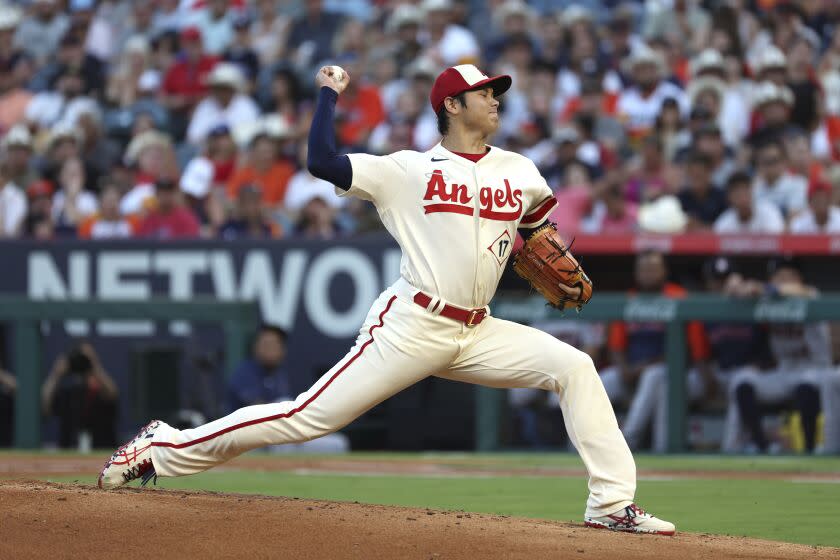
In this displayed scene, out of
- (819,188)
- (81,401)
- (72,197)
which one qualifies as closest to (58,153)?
(72,197)

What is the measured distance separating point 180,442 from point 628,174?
7270mm

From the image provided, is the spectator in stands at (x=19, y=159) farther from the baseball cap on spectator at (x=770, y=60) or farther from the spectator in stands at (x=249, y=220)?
the baseball cap on spectator at (x=770, y=60)

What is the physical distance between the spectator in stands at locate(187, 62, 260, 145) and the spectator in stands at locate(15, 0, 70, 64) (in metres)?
3.27

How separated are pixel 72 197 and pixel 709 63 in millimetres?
6097

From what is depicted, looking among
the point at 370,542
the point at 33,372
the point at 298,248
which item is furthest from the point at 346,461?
the point at 370,542

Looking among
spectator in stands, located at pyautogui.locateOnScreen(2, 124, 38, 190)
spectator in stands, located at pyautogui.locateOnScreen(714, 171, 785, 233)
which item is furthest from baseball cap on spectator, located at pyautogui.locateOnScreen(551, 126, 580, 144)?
spectator in stands, located at pyautogui.locateOnScreen(2, 124, 38, 190)

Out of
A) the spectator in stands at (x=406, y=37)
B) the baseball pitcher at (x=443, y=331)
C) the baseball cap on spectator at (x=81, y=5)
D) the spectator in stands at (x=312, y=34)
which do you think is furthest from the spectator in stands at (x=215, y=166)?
the baseball pitcher at (x=443, y=331)

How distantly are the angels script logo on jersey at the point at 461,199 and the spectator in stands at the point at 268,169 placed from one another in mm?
7802

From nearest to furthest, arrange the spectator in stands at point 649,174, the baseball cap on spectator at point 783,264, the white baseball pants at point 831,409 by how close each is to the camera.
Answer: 1. the white baseball pants at point 831,409
2. the baseball cap on spectator at point 783,264
3. the spectator in stands at point 649,174

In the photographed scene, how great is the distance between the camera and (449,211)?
17.6 feet

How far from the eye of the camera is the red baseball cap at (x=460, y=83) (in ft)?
18.2

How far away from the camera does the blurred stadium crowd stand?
38.4ft

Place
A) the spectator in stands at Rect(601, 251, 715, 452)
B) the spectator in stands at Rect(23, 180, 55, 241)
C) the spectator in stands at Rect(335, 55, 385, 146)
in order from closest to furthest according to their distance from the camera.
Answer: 1. the spectator in stands at Rect(601, 251, 715, 452)
2. the spectator in stands at Rect(23, 180, 55, 241)
3. the spectator in stands at Rect(335, 55, 385, 146)

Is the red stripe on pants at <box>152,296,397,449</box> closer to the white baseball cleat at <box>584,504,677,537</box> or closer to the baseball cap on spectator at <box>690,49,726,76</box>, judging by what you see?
the white baseball cleat at <box>584,504,677,537</box>
